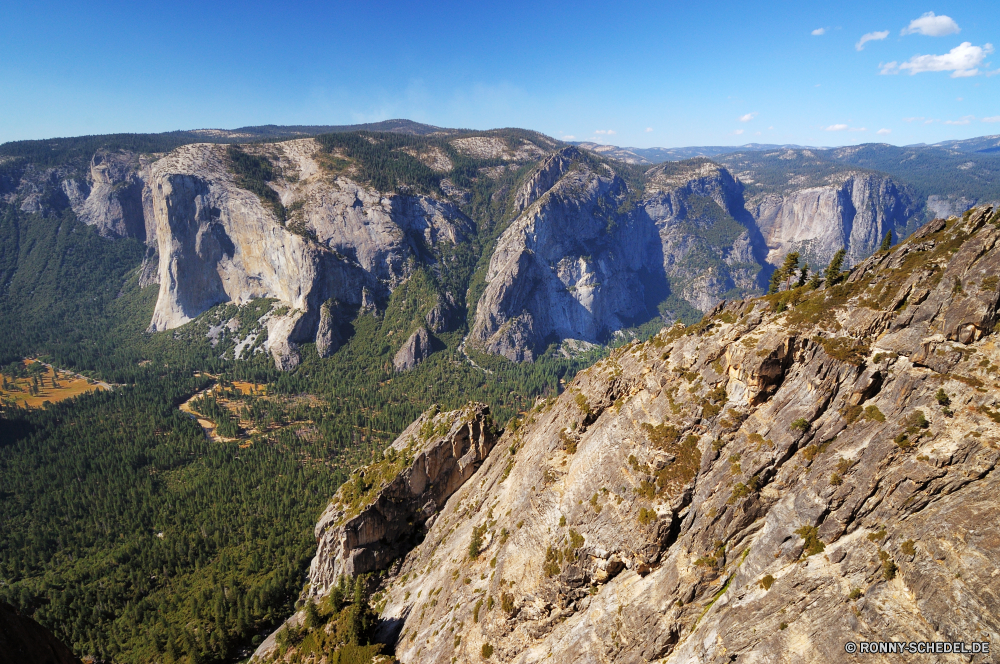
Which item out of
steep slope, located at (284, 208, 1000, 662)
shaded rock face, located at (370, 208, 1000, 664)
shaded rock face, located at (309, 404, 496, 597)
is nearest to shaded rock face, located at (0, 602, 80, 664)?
shaded rock face, located at (370, 208, 1000, 664)

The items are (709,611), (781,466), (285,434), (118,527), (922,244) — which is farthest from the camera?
(285,434)

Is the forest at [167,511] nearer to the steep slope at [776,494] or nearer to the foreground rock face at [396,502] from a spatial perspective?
the foreground rock face at [396,502]

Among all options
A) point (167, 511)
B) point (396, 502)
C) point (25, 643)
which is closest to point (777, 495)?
point (25, 643)

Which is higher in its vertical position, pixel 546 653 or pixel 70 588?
pixel 546 653

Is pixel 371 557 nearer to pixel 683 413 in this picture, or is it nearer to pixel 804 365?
pixel 683 413

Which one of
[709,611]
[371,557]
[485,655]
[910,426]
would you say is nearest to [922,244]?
[910,426]

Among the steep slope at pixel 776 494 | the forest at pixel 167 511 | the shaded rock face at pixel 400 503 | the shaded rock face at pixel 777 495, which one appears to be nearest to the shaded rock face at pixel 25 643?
the shaded rock face at pixel 777 495
